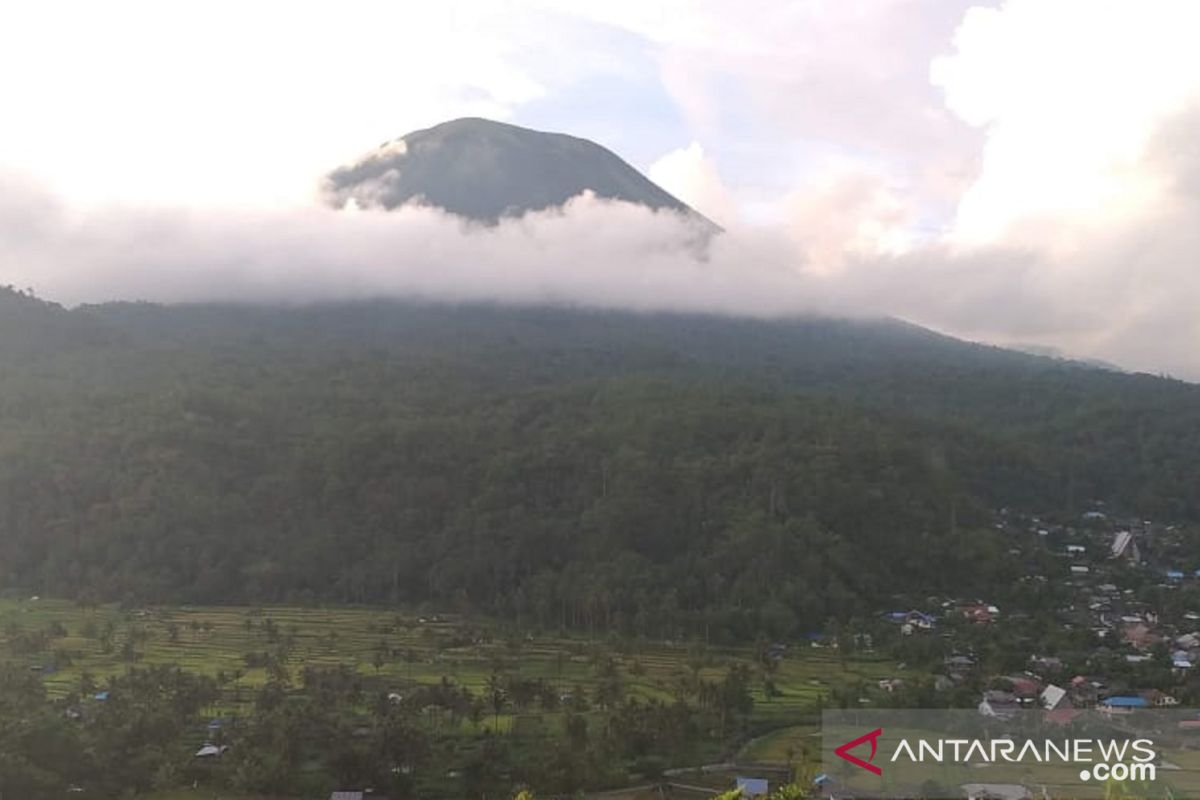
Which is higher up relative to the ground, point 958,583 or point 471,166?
point 471,166

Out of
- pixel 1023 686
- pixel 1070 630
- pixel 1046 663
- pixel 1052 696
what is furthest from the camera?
pixel 1070 630

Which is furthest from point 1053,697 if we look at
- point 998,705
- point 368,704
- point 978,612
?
point 368,704

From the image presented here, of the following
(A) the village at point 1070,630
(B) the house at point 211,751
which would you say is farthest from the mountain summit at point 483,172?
(B) the house at point 211,751

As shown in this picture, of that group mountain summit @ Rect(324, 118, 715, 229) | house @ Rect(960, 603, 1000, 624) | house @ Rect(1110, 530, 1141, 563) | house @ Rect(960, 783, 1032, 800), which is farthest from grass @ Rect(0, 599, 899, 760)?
mountain summit @ Rect(324, 118, 715, 229)

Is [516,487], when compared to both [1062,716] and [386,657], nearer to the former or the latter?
[386,657]

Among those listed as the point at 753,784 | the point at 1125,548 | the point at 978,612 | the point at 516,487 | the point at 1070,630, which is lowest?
the point at 753,784

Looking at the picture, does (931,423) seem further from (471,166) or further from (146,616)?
(471,166)

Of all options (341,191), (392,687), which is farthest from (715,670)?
(341,191)
